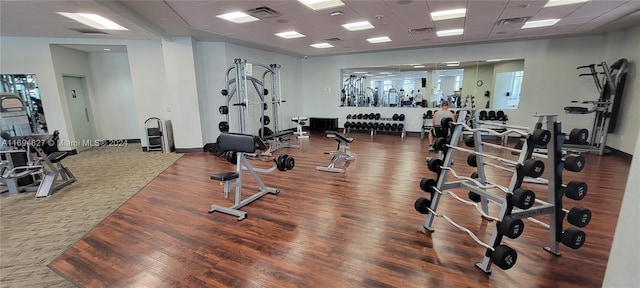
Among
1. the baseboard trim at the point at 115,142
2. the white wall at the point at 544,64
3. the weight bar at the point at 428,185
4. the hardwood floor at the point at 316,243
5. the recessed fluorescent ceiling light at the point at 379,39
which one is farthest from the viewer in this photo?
the baseboard trim at the point at 115,142

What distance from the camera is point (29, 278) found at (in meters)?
2.18

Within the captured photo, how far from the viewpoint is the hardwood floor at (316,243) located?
2.08 m

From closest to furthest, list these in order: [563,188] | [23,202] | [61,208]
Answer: [563,188], [61,208], [23,202]

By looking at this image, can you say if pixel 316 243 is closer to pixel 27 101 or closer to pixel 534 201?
pixel 534 201

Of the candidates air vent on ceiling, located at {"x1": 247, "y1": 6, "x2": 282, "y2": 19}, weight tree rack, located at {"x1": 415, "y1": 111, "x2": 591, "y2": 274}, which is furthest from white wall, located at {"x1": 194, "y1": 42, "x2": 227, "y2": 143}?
weight tree rack, located at {"x1": 415, "y1": 111, "x2": 591, "y2": 274}

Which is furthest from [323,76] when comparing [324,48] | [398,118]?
[398,118]

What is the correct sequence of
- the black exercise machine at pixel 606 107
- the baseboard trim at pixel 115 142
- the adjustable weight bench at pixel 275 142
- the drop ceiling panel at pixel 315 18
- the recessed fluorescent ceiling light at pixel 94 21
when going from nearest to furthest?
the drop ceiling panel at pixel 315 18 < the recessed fluorescent ceiling light at pixel 94 21 < the black exercise machine at pixel 606 107 < the adjustable weight bench at pixel 275 142 < the baseboard trim at pixel 115 142

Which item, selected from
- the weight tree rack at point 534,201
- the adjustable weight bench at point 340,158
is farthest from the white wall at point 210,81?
the weight tree rack at point 534,201

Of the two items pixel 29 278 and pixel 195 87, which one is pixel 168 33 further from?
pixel 29 278

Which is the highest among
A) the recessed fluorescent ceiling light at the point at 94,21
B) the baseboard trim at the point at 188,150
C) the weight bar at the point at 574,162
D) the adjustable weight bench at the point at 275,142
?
the recessed fluorescent ceiling light at the point at 94,21

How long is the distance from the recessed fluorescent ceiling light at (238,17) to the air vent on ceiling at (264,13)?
20 cm

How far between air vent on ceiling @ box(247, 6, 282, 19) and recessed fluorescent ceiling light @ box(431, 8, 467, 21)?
8.78 ft

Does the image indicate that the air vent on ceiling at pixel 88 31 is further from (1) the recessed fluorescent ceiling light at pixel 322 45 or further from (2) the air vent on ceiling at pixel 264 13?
(1) the recessed fluorescent ceiling light at pixel 322 45

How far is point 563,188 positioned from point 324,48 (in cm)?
685
